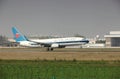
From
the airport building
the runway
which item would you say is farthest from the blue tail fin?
the airport building

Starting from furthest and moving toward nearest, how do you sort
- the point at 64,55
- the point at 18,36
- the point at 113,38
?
the point at 113,38
the point at 18,36
the point at 64,55

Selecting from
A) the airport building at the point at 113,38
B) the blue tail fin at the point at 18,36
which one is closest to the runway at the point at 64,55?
the blue tail fin at the point at 18,36

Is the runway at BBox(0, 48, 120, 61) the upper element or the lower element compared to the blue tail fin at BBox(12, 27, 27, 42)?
lower

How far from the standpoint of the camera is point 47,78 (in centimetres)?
2512

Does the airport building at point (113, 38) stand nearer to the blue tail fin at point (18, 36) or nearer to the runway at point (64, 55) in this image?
the blue tail fin at point (18, 36)

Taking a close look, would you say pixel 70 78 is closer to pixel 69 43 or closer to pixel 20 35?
pixel 69 43

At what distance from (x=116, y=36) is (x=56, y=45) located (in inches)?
3412

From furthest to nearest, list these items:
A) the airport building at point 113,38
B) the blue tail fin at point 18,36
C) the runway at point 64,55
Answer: the airport building at point 113,38 < the blue tail fin at point 18,36 < the runway at point 64,55

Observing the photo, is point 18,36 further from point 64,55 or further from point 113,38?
point 113,38

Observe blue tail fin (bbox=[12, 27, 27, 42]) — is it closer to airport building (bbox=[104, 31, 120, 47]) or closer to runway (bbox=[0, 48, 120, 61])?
runway (bbox=[0, 48, 120, 61])

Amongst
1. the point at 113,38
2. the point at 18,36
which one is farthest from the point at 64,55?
the point at 113,38

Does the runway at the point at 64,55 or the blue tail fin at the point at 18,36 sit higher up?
the blue tail fin at the point at 18,36

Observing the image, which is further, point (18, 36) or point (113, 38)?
point (113, 38)

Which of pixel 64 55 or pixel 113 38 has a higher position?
pixel 113 38
